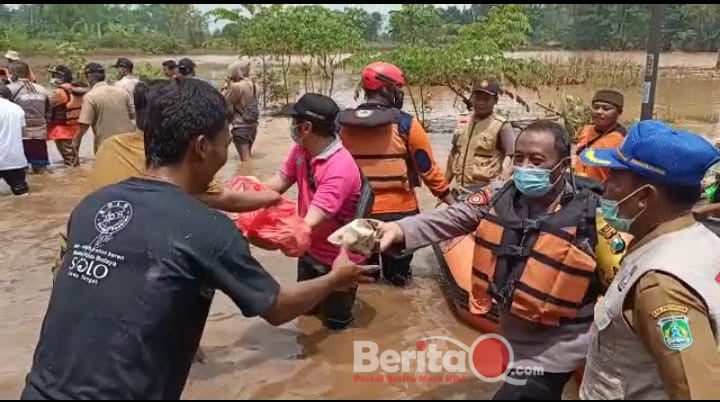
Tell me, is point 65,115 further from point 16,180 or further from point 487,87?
point 487,87

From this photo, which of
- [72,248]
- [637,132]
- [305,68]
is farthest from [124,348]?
[305,68]

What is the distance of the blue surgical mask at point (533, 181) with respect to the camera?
263 cm

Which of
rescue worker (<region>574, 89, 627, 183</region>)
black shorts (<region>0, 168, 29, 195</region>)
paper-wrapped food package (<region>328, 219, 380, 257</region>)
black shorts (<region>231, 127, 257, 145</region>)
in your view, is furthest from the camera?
black shorts (<region>231, 127, 257, 145</region>)

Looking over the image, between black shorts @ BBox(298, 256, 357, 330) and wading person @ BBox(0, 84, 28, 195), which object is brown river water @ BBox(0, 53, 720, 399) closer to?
black shorts @ BBox(298, 256, 357, 330)

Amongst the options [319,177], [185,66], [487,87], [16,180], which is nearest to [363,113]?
[319,177]

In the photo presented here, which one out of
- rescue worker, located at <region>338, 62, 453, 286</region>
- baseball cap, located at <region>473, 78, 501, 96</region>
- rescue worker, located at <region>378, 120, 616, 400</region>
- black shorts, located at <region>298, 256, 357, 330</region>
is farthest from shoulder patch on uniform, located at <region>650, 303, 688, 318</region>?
baseball cap, located at <region>473, 78, 501, 96</region>

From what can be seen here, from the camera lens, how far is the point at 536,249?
2.53 m

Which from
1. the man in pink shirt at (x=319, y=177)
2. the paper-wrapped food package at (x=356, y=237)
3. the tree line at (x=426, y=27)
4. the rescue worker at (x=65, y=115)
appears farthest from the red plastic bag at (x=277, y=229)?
the tree line at (x=426, y=27)

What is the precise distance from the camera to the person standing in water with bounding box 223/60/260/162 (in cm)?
1073

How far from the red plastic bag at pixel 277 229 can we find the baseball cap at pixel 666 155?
192 cm

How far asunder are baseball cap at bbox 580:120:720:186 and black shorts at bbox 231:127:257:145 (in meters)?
9.69

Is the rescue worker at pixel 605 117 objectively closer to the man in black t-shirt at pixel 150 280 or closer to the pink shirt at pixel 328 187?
the pink shirt at pixel 328 187

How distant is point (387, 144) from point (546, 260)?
2588 millimetres

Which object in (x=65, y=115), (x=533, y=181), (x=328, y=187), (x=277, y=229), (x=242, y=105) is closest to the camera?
(x=533, y=181)
